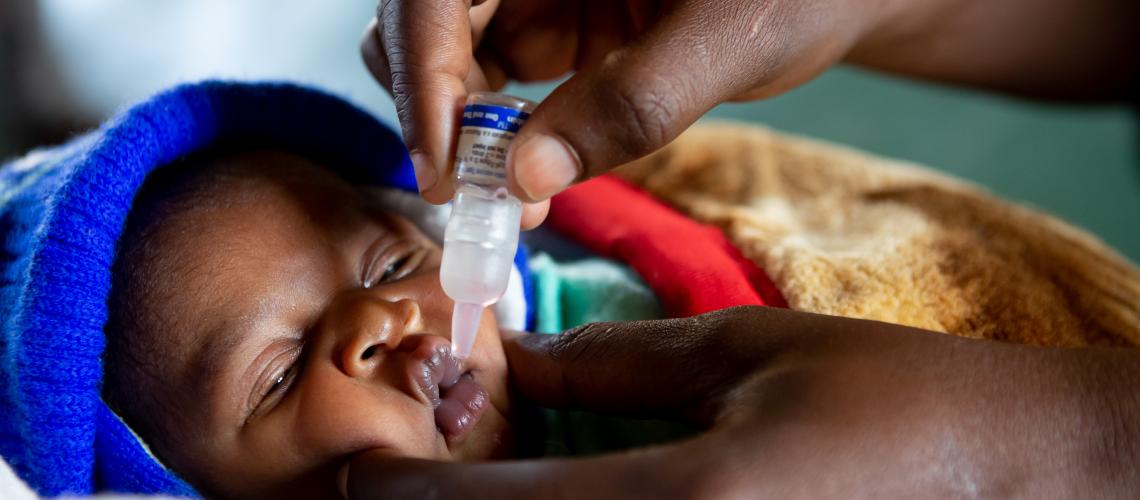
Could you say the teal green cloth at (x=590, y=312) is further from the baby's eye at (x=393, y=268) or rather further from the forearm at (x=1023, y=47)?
the forearm at (x=1023, y=47)

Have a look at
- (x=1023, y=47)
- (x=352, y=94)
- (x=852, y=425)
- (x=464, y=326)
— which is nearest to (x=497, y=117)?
(x=464, y=326)

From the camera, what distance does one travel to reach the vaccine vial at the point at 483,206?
2.88ft

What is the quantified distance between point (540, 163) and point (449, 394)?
0.99 feet

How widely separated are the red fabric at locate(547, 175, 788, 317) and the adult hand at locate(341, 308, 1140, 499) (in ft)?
0.86

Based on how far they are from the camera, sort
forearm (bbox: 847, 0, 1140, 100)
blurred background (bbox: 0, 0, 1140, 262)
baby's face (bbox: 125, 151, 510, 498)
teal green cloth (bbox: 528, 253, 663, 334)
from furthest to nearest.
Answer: blurred background (bbox: 0, 0, 1140, 262)
forearm (bbox: 847, 0, 1140, 100)
teal green cloth (bbox: 528, 253, 663, 334)
baby's face (bbox: 125, 151, 510, 498)

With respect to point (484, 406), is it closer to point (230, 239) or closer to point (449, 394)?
point (449, 394)

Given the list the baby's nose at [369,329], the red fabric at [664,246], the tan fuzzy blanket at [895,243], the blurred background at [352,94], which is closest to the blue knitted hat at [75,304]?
the baby's nose at [369,329]

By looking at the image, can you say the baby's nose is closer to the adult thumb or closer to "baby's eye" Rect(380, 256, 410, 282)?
"baby's eye" Rect(380, 256, 410, 282)

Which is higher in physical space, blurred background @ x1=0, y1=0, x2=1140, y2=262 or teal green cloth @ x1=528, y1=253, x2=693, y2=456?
teal green cloth @ x1=528, y1=253, x2=693, y2=456

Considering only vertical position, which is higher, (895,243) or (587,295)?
(895,243)

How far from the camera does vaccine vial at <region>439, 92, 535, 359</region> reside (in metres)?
0.88

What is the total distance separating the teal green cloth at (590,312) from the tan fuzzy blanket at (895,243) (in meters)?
0.17

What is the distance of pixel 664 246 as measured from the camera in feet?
4.11

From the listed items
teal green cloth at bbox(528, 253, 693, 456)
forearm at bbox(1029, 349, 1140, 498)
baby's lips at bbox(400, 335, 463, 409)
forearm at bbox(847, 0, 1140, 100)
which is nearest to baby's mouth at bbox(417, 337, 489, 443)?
baby's lips at bbox(400, 335, 463, 409)
